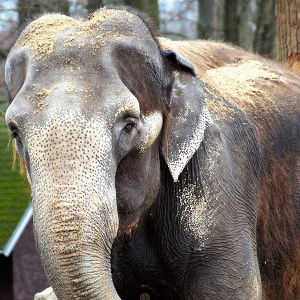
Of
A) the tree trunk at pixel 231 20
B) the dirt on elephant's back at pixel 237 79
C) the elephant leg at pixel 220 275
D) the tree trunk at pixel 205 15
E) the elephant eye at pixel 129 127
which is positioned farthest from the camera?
the tree trunk at pixel 205 15

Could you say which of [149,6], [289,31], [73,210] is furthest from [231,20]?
[73,210]

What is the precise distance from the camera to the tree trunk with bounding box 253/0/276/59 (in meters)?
12.0

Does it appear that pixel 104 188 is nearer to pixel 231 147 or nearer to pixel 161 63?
pixel 161 63

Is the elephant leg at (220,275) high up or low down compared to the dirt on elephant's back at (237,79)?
down

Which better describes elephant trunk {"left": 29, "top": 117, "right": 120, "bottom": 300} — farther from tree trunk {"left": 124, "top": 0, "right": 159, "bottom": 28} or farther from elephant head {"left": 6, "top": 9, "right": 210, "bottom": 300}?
tree trunk {"left": 124, "top": 0, "right": 159, "bottom": 28}

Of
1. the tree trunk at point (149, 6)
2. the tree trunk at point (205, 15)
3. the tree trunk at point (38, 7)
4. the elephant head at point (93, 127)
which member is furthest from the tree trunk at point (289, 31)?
the tree trunk at point (205, 15)

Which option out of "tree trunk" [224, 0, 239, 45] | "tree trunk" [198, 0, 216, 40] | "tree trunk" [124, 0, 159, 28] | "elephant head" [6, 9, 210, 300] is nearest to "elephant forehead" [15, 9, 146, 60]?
"elephant head" [6, 9, 210, 300]

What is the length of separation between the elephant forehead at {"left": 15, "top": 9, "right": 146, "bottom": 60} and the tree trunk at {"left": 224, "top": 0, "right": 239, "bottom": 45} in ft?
27.6

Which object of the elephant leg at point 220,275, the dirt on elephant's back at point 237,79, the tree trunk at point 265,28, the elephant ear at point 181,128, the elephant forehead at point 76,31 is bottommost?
the tree trunk at point 265,28

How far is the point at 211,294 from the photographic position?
364 cm

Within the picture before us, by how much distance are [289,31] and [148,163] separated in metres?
3.71

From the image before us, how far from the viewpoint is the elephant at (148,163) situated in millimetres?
2736

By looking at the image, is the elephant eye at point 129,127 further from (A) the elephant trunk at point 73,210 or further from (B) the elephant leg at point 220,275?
(B) the elephant leg at point 220,275

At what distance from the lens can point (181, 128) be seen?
3443mm
